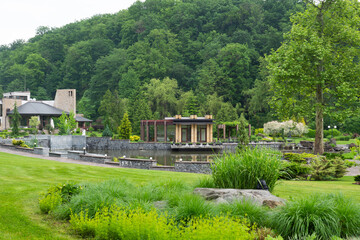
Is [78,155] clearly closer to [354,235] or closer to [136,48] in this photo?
[354,235]

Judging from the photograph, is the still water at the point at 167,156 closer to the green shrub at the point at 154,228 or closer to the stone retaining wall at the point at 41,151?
the stone retaining wall at the point at 41,151

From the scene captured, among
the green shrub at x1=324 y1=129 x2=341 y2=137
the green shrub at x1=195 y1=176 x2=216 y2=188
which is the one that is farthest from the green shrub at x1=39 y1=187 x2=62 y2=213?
the green shrub at x1=324 y1=129 x2=341 y2=137

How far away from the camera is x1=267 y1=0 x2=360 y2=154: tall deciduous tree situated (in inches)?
866

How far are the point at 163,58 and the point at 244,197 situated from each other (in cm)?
7163

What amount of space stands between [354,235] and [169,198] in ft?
10.6

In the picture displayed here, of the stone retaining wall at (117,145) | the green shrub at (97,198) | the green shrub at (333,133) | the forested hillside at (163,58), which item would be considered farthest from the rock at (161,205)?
the forested hillside at (163,58)

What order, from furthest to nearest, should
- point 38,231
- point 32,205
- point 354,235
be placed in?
point 32,205
point 38,231
point 354,235

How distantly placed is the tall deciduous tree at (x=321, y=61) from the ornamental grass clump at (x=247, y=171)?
1592 cm

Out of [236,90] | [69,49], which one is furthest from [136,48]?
[236,90]

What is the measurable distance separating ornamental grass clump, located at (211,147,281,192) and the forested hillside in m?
47.1

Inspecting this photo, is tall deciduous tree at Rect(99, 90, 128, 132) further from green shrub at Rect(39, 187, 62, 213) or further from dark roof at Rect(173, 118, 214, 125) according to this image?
green shrub at Rect(39, 187, 62, 213)

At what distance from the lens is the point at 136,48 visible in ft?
259

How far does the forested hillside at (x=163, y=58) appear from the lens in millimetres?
61750

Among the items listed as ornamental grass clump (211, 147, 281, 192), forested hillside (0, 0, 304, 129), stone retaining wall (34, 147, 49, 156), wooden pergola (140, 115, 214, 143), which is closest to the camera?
ornamental grass clump (211, 147, 281, 192)
